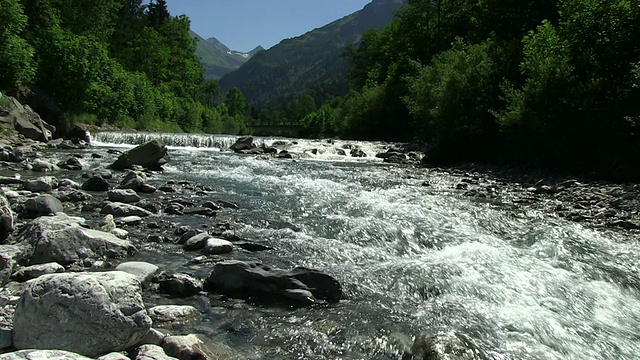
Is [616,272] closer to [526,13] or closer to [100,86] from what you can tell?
[526,13]

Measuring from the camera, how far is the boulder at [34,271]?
209 inches

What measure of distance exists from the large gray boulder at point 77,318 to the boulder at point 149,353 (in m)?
0.11

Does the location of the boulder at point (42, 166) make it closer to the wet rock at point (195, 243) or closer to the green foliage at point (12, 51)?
the wet rock at point (195, 243)

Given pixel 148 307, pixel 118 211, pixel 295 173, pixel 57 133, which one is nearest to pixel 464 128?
pixel 295 173

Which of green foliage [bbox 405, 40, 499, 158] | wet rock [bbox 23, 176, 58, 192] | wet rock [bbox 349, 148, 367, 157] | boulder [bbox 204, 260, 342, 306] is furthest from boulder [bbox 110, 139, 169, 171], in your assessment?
green foliage [bbox 405, 40, 499, 158]

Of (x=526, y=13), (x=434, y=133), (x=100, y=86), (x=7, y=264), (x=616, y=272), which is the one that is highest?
(x=526, y=13)

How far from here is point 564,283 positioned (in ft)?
22.8

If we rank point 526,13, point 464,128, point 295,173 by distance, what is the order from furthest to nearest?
point 526,13 < point 464,128 < point 295,173

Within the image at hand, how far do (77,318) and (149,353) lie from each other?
732 millimetres

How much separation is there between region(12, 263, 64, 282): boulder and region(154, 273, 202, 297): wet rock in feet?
4.68

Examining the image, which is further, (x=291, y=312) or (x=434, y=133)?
(x=434, y=133)

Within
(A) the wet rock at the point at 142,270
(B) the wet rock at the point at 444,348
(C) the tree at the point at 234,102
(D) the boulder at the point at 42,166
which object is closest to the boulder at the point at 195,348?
(A) the wet rock at the point at 142,270

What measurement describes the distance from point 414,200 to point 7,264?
35.1ft

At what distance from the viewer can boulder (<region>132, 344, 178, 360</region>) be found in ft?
12.1
